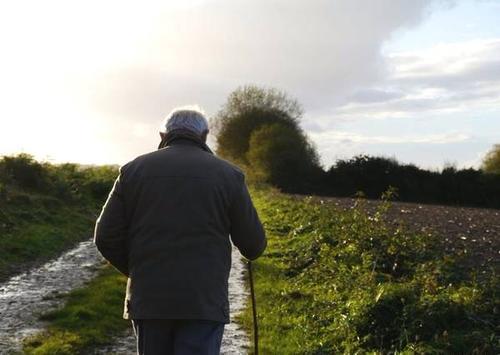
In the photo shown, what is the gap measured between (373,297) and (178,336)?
202 inches

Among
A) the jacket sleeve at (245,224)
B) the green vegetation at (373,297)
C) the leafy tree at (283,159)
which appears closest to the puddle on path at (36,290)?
the green vegetation at (373,297)

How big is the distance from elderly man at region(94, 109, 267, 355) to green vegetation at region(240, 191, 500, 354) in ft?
11.7

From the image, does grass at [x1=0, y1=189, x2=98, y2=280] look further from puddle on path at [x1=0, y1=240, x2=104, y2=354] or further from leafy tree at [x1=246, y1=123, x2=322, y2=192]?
leafy tree at [x1=246, y1=123, x2=322, y2=192]

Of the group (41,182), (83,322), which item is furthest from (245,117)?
(83,322)

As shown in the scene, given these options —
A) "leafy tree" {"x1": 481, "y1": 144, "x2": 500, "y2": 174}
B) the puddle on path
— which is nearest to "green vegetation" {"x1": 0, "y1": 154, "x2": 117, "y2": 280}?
the puddle on path

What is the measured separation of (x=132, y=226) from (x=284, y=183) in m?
41.3

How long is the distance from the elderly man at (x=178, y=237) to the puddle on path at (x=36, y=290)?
14.9 feet

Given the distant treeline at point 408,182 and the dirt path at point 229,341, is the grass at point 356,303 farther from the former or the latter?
the distant treeline at point 408,182

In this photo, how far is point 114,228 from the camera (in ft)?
15.0

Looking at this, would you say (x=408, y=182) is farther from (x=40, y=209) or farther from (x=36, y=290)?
(x=36, y=290)

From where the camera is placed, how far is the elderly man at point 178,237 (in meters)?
4.29

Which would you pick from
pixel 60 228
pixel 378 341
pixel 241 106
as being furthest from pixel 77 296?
pixel 241 106

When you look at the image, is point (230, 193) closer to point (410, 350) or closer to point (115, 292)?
point (410, 350)

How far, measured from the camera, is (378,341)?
8016 millimetres
